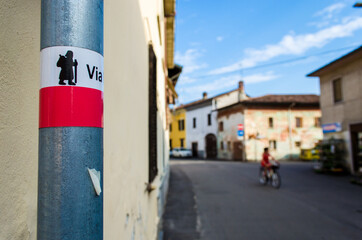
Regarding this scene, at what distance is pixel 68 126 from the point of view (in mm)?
757

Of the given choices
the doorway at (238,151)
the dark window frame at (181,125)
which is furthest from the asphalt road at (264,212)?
the dark window frame at (181,125)

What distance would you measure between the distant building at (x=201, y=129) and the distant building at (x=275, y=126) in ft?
16.5

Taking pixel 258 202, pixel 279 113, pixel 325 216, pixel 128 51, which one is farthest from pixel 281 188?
pixel 279 113

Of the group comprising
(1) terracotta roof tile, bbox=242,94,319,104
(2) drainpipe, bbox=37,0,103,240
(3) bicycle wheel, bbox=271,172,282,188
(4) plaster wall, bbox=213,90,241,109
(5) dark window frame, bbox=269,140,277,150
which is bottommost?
(3) bicycle wheel, bbox=271,172,282,188

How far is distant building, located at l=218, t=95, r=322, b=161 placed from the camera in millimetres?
28672

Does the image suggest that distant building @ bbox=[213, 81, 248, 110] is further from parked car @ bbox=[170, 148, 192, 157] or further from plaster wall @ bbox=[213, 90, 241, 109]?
parked car @ bbox=[170, 148, 192, 157]

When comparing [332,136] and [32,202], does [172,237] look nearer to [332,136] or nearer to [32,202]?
[32,202]

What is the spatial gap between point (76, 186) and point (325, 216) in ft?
23.0

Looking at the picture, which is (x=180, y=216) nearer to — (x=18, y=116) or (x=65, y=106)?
(x=18, y=116)

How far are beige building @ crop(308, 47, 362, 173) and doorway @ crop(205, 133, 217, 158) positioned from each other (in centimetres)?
1907

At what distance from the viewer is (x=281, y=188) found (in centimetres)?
1045

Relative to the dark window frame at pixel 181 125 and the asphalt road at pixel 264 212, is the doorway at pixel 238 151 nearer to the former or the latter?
the dark window frame at pixel 181 125

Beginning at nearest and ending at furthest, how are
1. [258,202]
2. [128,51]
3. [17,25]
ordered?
[17,25]
[128,51]
[258,202]

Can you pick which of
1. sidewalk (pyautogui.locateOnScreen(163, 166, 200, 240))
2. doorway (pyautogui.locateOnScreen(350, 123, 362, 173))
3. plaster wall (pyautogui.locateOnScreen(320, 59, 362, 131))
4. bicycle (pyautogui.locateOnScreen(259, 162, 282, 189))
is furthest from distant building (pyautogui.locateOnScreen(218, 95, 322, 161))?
sidewalk (pyautogui.locateOnScreen(163, 166, 200, 240))
